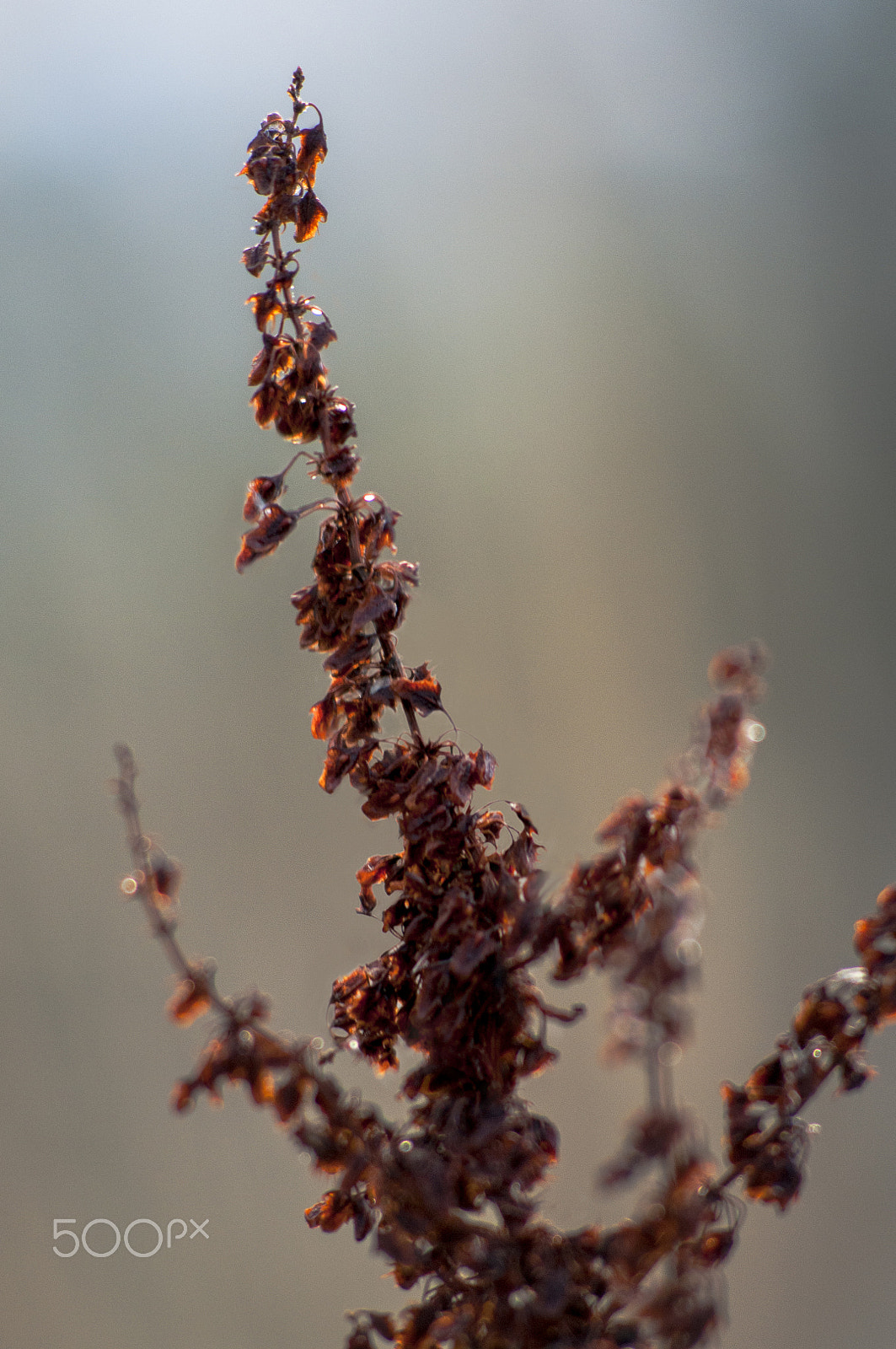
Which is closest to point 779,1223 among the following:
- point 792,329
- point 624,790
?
point 624,790

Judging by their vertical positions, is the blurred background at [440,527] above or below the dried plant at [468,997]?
above

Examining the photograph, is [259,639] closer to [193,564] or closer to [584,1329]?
[193,564]

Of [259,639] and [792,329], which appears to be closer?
[259,639]

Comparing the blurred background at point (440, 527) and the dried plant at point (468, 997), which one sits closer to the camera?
the dried plant at point (468, 997)

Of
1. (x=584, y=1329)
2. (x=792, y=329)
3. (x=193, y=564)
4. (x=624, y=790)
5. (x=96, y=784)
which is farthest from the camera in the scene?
(x=792, y=329)
